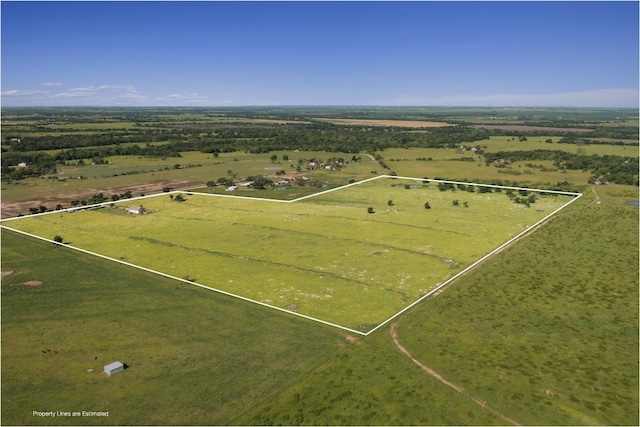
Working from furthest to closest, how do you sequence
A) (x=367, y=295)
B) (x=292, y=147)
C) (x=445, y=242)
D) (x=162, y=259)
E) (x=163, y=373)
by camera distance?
(x=292, y=147)
(x=445, y=242)
(x=162, y=259)
(x=367, y=295)
(x=163, y=373)

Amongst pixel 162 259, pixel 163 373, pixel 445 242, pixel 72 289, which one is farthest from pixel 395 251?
pixel 72 289

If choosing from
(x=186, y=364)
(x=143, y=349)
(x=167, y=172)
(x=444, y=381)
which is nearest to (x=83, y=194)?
(x=167, y=172)

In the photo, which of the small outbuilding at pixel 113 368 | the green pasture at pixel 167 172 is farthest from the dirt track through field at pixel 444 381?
the green pasture at pixel 167 172

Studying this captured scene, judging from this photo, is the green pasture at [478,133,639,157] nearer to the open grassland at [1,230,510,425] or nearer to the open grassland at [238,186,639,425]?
the open grassland at [238,186,639,425]

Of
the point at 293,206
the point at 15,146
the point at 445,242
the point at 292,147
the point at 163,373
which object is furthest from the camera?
the point at 292,147

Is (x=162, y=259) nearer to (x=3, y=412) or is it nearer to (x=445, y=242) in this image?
(x=3, y=412)

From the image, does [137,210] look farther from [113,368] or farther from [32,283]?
[113,368]
